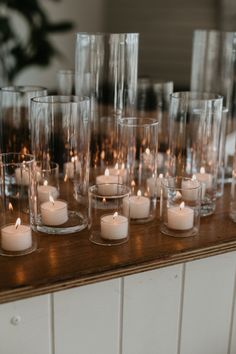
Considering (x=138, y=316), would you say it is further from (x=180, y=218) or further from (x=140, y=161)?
(x=140, y=161)

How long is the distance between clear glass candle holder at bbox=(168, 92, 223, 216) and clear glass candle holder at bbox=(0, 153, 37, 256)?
311 mm

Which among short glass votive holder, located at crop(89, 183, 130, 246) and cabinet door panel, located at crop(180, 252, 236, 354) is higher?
short glass votive holder, located at crop(89, 183, 130, 246)

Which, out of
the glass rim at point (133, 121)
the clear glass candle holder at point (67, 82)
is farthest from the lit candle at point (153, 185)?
the clear glass candle holder at point (67, 82)

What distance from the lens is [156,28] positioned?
3336 mm

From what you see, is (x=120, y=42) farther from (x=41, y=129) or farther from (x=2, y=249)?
(x=2, y=249)

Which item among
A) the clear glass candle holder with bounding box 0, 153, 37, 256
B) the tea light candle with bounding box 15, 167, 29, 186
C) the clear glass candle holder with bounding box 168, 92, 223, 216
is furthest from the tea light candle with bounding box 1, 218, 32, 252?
the clear glass candle holder with bounding box 168, 92, 223, 216

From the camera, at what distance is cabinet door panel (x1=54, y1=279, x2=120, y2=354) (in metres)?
0.90

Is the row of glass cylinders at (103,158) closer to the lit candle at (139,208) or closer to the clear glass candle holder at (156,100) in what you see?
the lit candle at (139,208)

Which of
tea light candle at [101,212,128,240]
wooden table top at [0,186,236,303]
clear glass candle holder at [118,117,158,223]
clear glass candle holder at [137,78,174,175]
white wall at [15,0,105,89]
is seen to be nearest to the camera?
wooden table top at [0,186,236,303]

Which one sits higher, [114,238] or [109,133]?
[109,133]

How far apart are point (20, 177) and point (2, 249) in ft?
0.52

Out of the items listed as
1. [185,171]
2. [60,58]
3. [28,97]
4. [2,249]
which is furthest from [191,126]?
[60,58]

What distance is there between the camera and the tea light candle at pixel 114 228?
944 mm

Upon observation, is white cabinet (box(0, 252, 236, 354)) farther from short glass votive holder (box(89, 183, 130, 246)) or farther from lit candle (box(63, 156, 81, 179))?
lit candle (box(63, 156, 81, 179))
